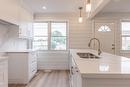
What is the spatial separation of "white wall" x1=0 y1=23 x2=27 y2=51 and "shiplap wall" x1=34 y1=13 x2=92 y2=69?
204 cm

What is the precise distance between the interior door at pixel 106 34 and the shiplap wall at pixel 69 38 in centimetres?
40

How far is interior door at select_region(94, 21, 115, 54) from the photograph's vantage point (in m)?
7.37

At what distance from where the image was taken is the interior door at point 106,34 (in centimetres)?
737

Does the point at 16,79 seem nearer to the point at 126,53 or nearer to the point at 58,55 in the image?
the point at 58,55

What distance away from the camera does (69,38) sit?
7.58 m

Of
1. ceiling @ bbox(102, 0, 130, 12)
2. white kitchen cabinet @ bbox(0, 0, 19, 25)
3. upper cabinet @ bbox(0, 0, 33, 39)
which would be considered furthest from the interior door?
white kitchen cabinet @ bbox(0, 0, 19, 25)

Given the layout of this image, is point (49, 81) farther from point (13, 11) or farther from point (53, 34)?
point (53, 34)

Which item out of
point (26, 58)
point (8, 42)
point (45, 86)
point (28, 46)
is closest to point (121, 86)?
point (45, 86)

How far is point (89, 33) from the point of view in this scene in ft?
24.7

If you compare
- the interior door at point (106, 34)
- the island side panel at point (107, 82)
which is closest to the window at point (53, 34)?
the interior door at point (106, 34)

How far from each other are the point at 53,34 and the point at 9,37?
Result: 286cm

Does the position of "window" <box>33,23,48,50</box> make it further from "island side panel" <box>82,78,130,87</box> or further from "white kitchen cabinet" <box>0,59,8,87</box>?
"island side panel" <box>82,78,130,87</box>

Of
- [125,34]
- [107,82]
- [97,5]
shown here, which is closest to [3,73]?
[97,5]

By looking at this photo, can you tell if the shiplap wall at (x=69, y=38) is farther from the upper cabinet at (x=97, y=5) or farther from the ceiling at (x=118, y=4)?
the upper cabinet at (x=97, y=5)
